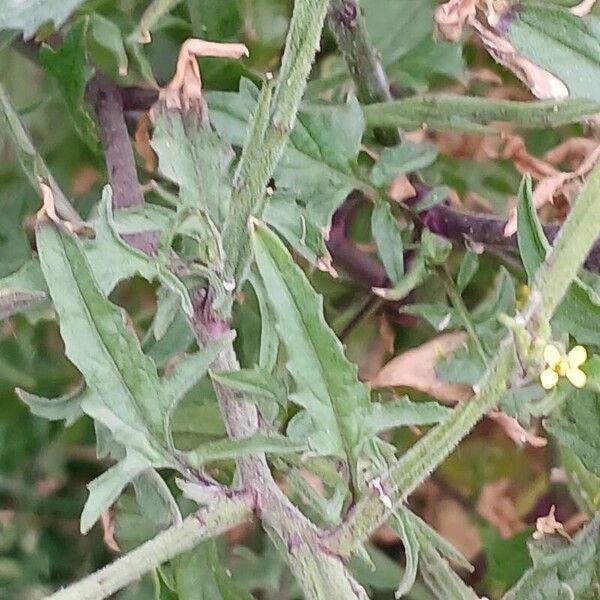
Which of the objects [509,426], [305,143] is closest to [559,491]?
[509,426]

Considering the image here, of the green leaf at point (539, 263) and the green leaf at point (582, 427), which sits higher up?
the green leaf at point (539, 263)

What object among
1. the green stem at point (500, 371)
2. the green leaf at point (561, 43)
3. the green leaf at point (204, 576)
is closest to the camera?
the green stem at point (500, 371)

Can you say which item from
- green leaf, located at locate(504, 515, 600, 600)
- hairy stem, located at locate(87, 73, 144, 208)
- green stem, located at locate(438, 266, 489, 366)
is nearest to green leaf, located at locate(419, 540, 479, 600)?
green leaf, located at locate(504, 515, 600, 600)

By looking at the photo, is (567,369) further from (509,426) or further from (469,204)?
(469,204)

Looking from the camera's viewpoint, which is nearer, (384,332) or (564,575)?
(564,575)

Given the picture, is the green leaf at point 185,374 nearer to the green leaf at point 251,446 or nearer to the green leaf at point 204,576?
the green leaf at point 251,446

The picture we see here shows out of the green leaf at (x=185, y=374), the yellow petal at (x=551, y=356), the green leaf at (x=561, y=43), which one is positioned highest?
the green leaf at (x=561, y=43)

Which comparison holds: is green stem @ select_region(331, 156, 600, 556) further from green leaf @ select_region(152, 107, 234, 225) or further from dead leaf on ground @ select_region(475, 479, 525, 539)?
dead leaf on ground @ select_region(475, 479, 525, 539)

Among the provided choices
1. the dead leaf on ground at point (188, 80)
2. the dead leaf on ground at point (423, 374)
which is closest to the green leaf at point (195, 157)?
the dead leaf on ground at point (188, 80)
